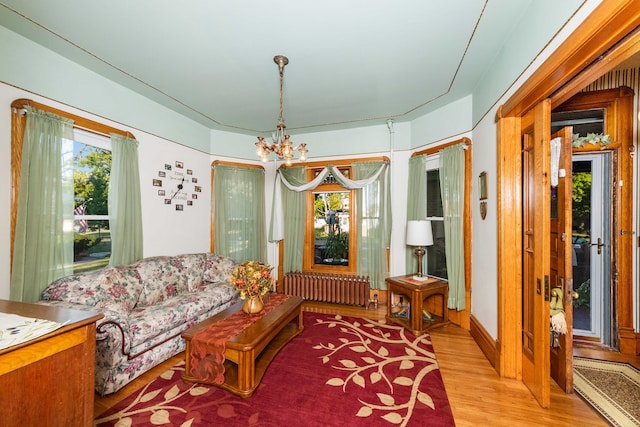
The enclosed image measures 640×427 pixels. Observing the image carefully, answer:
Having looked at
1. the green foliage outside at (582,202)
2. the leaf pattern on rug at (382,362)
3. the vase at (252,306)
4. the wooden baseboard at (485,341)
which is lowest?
the leaf pattern on rug at (382,362)

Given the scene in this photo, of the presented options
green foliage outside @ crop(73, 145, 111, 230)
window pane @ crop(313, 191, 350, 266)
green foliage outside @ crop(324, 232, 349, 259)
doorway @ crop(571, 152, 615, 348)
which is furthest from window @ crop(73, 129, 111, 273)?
doorway @ crop(571, 152, 615, 348)

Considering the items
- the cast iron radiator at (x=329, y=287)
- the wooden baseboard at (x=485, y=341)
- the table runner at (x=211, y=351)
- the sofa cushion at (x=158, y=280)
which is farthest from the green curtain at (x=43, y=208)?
the wooden baseboard at (x=485, y=341)

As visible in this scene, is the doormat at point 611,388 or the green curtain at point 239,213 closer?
the doormat at point 611,388

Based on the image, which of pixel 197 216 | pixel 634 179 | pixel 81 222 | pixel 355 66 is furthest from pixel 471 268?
pixel 81 222

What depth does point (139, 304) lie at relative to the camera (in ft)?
9.75

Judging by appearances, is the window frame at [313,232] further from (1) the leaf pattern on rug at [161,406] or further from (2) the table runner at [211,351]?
(1) the leaf pattern on rug at [161,406]

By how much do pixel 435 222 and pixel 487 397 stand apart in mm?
2374

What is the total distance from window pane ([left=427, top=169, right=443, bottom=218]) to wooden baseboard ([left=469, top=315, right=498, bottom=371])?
1.52 metres

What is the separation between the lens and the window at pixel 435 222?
387cm

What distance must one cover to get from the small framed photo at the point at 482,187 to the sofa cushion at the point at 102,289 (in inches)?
149

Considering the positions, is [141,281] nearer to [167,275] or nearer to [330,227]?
[167,275]

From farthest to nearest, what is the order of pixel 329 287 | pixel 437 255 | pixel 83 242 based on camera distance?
pixel 329 287, pixel 437 255, pixel 83 242

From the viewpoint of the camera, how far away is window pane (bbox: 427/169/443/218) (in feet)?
12.9

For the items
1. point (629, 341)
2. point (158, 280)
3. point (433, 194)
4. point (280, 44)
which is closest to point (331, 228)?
point (433, 194)
